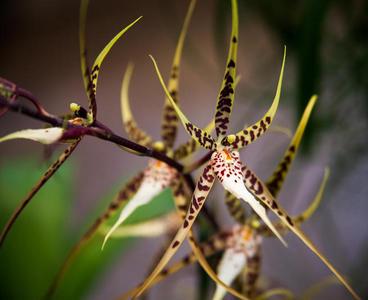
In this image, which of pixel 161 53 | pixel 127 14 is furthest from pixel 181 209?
pixel 127 14

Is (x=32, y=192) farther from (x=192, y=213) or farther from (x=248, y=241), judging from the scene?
(x=248, y=241)

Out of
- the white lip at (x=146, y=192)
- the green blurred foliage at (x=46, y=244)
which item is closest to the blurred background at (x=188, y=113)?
the green blurred foliage at (x=46, y=244)

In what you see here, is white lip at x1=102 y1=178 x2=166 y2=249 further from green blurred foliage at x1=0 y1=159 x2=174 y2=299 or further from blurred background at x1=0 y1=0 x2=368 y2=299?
green blurred foliage at x1=0 y1=159 x2=174 y2=299

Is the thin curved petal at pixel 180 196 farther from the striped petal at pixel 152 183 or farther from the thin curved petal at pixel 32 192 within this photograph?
the thin curved petal at pixel 32 192

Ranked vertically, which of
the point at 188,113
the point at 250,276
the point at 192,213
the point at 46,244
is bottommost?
the point at 250,276

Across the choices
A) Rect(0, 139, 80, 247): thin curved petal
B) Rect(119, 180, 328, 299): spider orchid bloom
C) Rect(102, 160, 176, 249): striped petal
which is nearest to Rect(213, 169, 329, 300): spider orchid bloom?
Rect(119, 180, 328, 299): spider orchid bloom

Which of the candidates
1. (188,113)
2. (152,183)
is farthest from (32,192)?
(188,113)

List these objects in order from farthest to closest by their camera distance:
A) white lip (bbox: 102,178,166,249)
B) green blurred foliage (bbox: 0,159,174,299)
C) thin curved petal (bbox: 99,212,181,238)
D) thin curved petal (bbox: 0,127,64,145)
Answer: green blurred foliage (bbox: 0,159,174,299)
thin curved petal (bbox: 99,212,181,238)
white lip (bbox: 102,178,166,249)
thin curved petal (bbox: 0,127,64,145)
